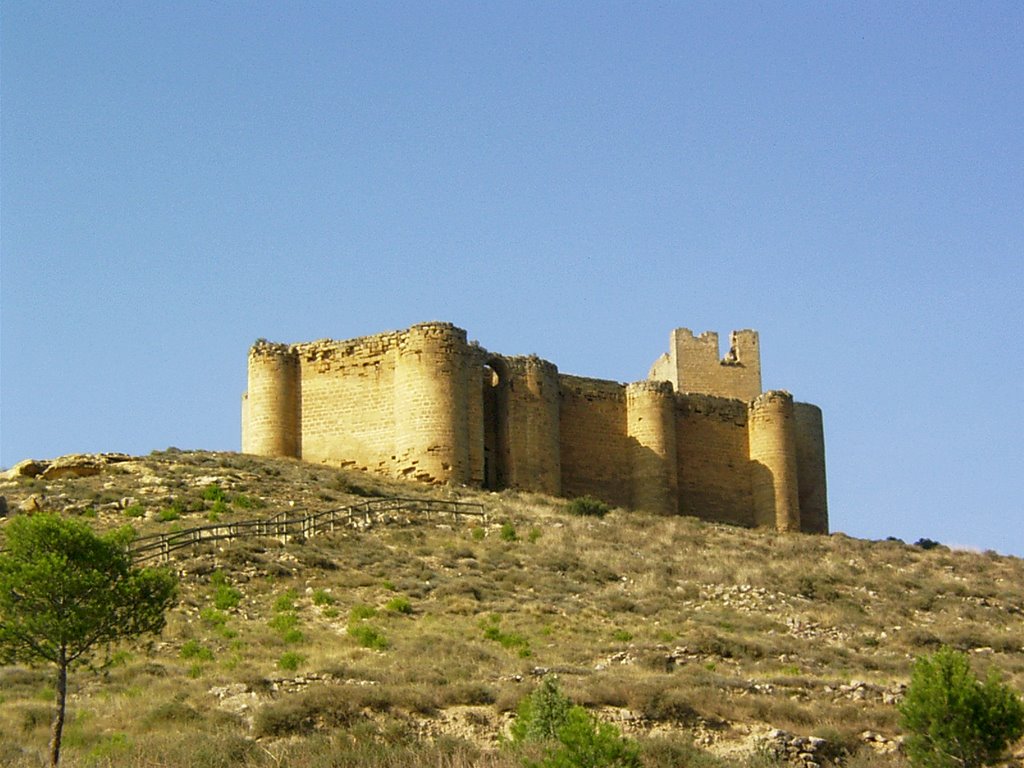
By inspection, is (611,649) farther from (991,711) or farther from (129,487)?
(129,487)

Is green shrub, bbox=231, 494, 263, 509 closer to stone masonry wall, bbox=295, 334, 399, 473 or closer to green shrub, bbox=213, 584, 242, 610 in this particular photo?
green shrub, bbox=213, 584, 242, 610

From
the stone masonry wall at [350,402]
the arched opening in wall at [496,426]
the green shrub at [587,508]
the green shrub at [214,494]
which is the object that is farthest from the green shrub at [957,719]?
the stone masonry wall at [350,402]

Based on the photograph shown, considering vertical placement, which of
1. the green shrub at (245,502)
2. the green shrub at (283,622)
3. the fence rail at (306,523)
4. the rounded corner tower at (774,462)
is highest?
the rounded corner tower at (774,462)

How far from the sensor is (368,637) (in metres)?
22.4

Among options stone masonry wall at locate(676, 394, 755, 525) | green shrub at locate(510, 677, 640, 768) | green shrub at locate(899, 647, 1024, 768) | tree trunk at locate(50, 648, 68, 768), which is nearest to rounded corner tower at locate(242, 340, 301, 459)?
stone masonry wall at locate(676, 394, 755, 525)

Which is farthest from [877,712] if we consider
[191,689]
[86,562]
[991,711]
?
[86,562]

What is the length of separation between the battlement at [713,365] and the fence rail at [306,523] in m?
14.1

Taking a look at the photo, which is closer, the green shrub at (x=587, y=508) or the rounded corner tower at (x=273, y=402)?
the green shrub at (x=587, y=508)

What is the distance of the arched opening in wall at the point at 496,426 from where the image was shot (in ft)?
121

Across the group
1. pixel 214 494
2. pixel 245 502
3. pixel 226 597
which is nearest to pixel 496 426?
pixel 245 502

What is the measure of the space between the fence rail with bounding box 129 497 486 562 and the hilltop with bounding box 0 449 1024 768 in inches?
11.6

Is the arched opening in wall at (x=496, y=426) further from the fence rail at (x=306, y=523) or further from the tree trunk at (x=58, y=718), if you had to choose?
the tree trunk at (x=58, y=718)

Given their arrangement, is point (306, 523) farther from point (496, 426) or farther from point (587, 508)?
point (496, 426)

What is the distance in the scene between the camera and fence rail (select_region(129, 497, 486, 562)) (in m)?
26.2
